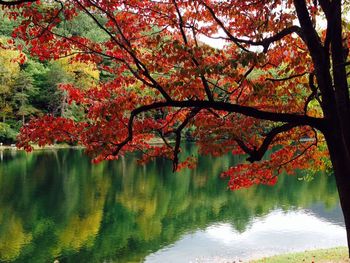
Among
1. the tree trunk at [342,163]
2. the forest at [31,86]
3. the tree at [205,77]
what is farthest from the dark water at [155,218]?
the forest at [31,86]

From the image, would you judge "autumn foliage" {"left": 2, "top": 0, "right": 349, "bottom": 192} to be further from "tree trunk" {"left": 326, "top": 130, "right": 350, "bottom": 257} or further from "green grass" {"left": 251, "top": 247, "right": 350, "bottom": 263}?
"green grass" {"left": 251, "top": 247, "right": 350, "bottom": 263}

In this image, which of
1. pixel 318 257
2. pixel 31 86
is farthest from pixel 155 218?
pixel 31 86

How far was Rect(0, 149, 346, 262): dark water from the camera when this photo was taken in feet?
48.1

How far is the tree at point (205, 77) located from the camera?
493 cm

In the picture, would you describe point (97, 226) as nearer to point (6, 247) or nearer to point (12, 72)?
point (6, 247)

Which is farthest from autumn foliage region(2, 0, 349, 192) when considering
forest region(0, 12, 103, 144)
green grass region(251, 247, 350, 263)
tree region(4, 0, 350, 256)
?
forest region(0, 12, 103, 144)

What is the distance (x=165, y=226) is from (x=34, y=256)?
5.98 m

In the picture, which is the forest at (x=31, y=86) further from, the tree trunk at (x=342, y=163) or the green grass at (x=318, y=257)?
the tree trunk at (x=342, y=163)

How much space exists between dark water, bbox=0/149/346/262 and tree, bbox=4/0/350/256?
7.95 m

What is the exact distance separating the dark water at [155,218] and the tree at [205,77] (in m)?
7.95

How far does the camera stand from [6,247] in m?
14.4

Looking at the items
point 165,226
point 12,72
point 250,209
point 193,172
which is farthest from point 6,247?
point 12,72

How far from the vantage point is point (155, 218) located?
63.1 ft

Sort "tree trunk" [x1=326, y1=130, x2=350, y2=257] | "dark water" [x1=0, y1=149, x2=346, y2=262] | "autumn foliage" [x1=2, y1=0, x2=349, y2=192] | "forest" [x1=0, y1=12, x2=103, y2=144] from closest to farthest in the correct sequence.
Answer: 1. "tree trunk" [x1=326, y1=130, x2=350, y2=257]
2. "autumn foliage" [x1=2, y1=0, x2=349, y2=192]
3. "dark water" [x1=0, y1=149, x2=346, y2=262]
4. "forest" [x1=0, y1=12, x2=103, y2=144]
